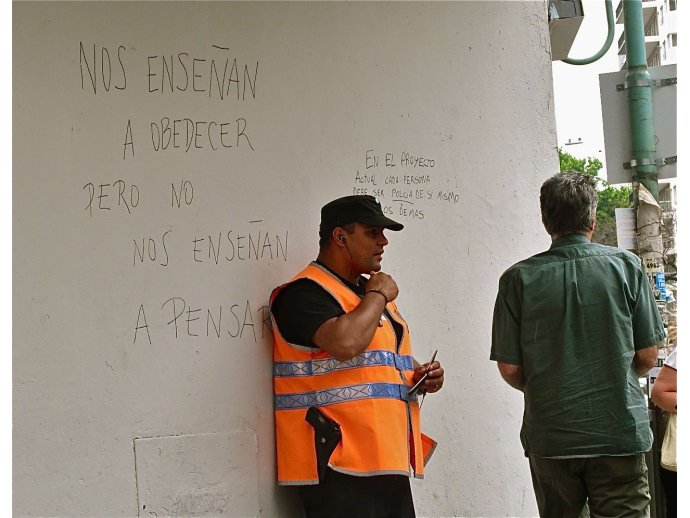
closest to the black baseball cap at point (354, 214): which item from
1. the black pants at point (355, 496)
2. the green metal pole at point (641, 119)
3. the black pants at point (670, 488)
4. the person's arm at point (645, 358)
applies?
the black pants at point (355, 496)

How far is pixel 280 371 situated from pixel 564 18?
4.87m

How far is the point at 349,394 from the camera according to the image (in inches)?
160

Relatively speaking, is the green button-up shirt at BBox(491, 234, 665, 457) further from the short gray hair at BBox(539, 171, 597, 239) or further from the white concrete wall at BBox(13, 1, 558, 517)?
the white concrete wall at BBox(13, 1, 558, 517)

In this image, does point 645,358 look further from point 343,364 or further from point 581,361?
point 343,364

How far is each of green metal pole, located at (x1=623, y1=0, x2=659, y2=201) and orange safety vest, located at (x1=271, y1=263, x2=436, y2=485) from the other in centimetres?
289

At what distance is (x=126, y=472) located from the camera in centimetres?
406

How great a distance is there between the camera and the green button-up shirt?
4.16 metres

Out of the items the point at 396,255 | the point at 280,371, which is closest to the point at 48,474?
the point at 280,371

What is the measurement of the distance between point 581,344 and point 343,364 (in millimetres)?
1123

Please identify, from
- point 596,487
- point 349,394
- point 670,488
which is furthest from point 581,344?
point 670,488

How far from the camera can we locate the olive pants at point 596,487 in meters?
4.12

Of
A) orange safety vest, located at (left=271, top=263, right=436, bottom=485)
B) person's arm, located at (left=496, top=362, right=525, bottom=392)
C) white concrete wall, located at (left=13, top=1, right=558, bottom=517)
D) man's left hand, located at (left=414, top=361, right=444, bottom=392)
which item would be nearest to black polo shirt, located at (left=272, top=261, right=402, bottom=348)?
orange safety vest, located at (left=271, top=263, right=436, bottom=485)

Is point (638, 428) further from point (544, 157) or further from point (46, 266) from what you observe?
point (46, 266)

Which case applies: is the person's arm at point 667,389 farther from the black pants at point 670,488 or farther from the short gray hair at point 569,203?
the black pants at point 670,488
